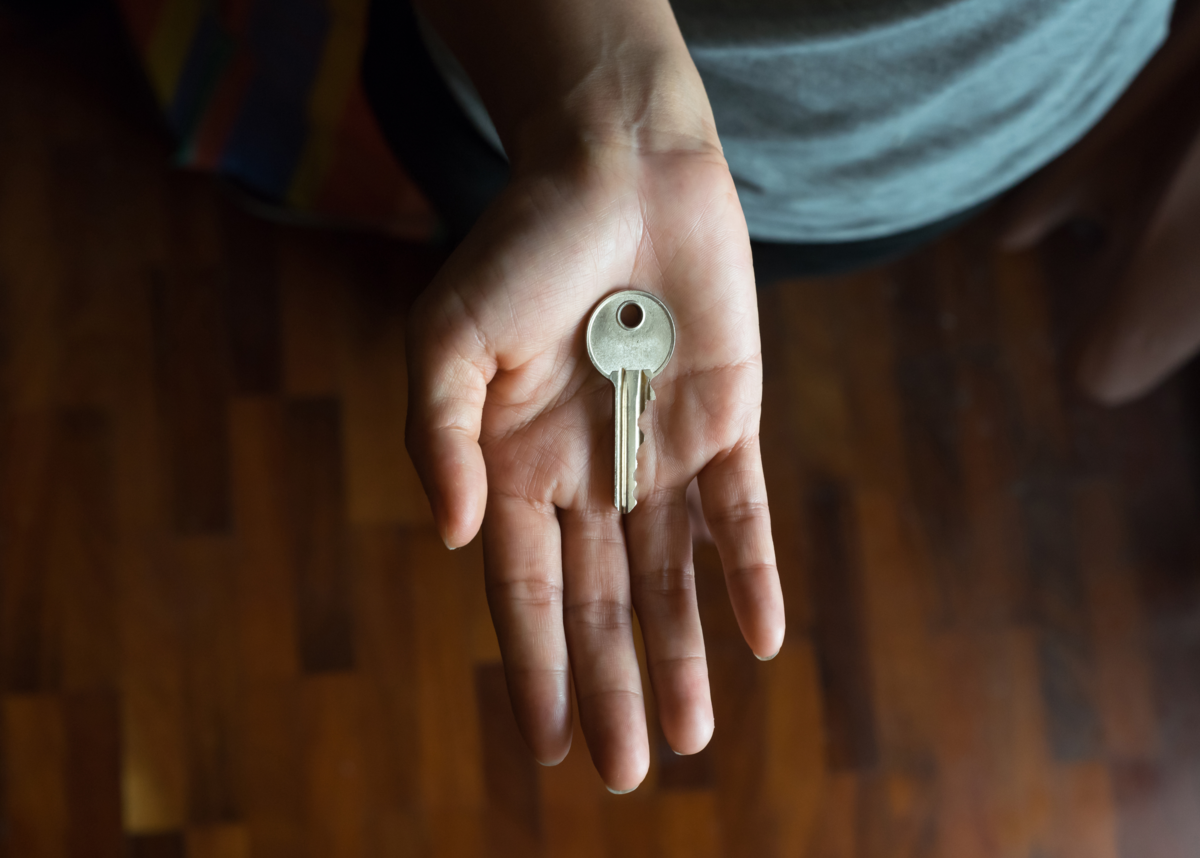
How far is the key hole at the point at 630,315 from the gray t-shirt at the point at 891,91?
0.17m

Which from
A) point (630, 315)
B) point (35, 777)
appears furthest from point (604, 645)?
point (35, 777)

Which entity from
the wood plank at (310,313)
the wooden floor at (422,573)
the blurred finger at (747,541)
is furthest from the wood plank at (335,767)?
the blurred finger at (747,541)

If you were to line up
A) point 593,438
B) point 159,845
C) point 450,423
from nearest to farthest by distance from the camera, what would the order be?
point 450,423 → point 593,438 → point 159,845

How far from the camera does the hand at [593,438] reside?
0.77 meters

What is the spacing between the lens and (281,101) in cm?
158

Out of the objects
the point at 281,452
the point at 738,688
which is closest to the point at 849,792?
the point at 738,688

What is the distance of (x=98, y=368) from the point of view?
1.59m

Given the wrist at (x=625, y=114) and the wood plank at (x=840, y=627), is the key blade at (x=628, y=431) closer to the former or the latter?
the wrist at (x=625, y=114)

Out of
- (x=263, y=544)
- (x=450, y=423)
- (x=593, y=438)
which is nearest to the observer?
(x=450, y=423)

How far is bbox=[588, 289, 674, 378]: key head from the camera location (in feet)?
2.72

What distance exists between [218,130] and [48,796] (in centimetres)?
111

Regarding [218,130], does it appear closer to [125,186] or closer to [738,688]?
[125,186]

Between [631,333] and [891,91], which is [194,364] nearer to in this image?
[631,333]

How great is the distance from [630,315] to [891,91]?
297 mm
